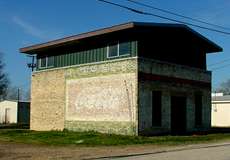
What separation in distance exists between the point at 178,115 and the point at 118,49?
22.0 ft

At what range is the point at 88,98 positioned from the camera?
31641 mm

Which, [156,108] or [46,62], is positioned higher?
[46,62]

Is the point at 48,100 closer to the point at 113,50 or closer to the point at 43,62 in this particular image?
the point at 43,62

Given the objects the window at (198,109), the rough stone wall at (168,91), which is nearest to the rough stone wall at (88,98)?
the rough stone wall at (168,91)

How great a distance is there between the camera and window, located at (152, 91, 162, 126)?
30062 mm

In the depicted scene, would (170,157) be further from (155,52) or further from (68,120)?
(68,120)

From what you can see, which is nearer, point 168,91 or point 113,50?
point 113,50

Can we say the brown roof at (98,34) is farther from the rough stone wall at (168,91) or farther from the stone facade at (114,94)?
the rough stone wall at (168,91)

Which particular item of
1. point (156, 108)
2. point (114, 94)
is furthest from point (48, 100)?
point (156, 108)

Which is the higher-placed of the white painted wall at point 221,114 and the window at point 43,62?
the window at point 43,62

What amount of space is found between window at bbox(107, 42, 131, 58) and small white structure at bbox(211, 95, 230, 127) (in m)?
28.4

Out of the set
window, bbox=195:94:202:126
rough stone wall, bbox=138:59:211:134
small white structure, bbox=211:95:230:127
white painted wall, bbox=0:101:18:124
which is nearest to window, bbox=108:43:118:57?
rough stone wall, bbox=138:59:211:134

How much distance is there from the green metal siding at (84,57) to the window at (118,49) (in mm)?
274

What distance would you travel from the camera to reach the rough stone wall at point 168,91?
95.1ft
